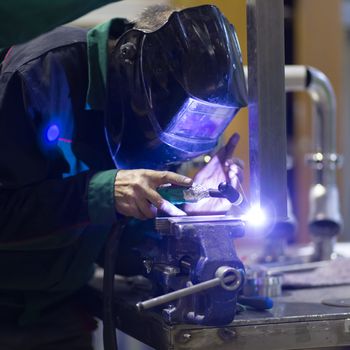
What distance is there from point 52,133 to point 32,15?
0.68 ft

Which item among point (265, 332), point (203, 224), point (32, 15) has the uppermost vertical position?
point (32, 15)

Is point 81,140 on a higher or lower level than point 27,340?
higher

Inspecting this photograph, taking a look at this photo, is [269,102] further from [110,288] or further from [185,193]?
[110,288]

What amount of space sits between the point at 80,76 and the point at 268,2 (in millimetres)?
290

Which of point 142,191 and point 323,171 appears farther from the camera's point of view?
point 323,171

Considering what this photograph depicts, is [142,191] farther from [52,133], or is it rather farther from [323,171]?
[323,171]

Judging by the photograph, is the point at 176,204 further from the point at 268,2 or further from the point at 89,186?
the point at 268,2

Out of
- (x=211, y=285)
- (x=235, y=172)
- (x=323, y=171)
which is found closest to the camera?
(x=211, y=285)

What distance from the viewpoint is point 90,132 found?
0.95 metres

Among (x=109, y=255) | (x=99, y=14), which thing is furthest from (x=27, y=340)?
(x=99, y=14)

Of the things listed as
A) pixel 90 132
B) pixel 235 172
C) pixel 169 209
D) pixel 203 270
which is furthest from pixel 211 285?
pixel 90 132

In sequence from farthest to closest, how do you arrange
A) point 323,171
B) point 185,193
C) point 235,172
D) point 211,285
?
point 323,171, point 235,172, point 185,193, point 211,285

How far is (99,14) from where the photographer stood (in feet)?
5.76

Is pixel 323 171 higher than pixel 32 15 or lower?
lower
